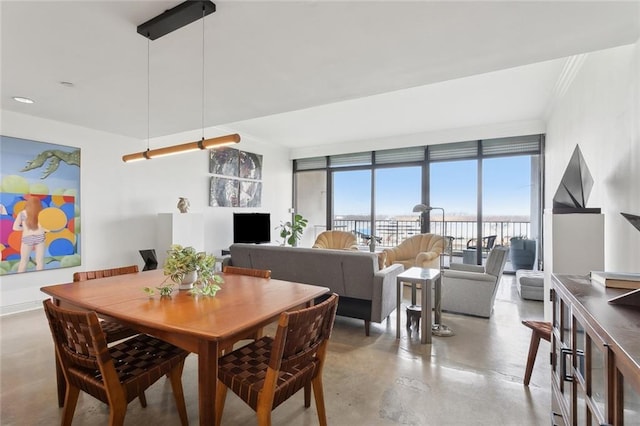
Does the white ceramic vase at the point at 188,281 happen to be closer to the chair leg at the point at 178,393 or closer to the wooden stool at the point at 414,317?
the chair leg at the point at 178,393

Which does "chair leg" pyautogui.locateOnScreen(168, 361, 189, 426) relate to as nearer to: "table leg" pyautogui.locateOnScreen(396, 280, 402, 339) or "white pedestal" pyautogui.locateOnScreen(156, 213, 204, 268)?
"table leg" pyautogui.locateOnScreen(396, 280, 402, 339)

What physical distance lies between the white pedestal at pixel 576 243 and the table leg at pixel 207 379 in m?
2.42

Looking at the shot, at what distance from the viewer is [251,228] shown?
6.41 m

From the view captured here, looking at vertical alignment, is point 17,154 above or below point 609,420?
above

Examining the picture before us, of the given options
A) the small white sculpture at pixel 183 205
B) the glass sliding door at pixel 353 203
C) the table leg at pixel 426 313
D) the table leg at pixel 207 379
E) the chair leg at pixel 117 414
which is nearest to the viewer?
the table leg at pixel 207 379

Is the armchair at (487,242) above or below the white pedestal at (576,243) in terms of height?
below

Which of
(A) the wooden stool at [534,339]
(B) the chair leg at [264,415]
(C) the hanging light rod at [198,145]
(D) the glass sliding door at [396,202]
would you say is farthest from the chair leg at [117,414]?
(D) the glass sliding door at [396,202]

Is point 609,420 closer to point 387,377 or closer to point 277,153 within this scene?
point 387,377

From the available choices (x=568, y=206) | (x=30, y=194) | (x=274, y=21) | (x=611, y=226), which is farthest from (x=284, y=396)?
(x=30, y=194)

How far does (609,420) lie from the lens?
35.1 inches

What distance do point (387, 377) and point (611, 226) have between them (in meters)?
2.19

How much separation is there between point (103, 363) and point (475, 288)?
3714 millimetres

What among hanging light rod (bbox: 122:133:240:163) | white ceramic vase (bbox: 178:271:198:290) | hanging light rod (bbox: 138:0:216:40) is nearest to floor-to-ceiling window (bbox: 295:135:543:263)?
hanging light rod (bbox: 122:133:240:163)

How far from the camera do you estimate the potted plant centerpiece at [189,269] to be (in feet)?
6.59
